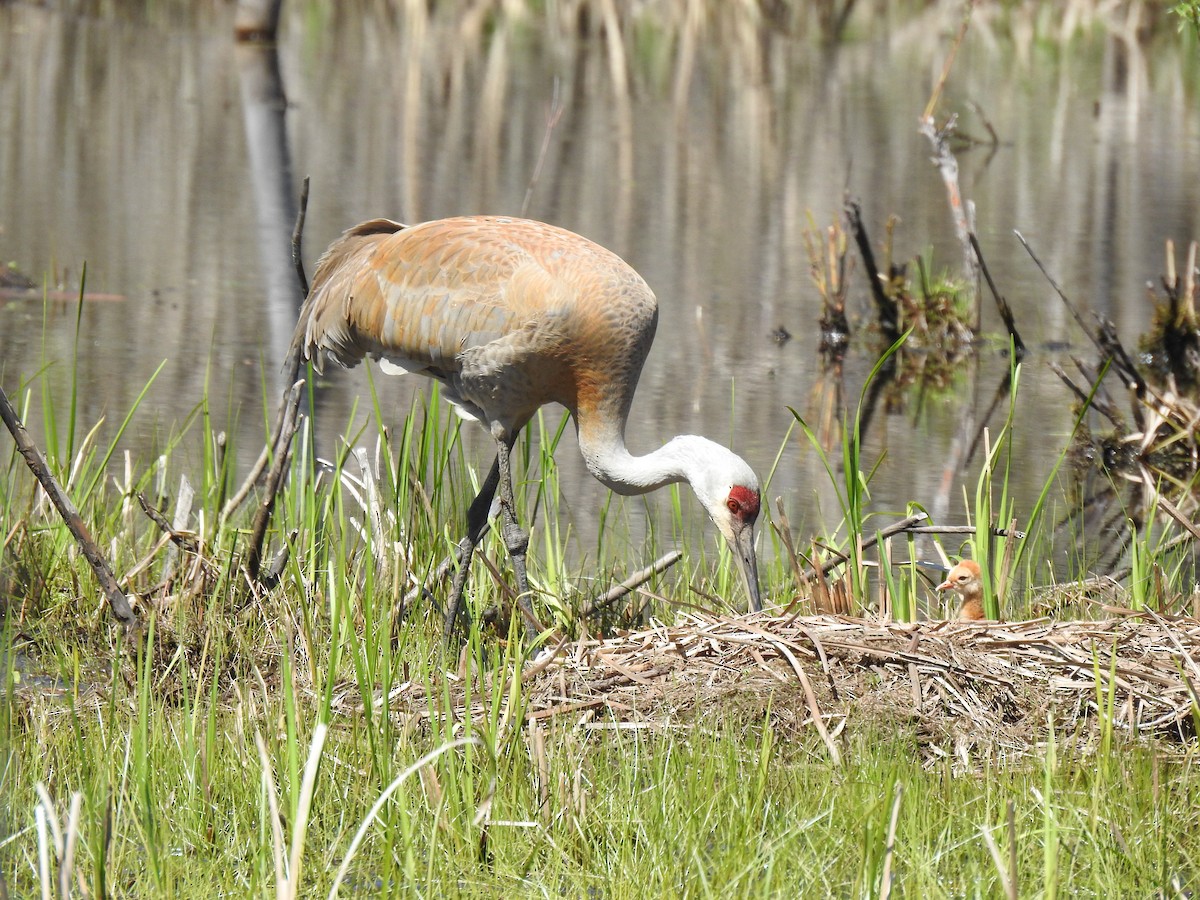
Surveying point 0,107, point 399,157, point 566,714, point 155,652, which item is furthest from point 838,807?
point 0,107

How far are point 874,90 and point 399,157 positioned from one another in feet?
26.9

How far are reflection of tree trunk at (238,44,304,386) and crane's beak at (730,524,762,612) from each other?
7.81 ft

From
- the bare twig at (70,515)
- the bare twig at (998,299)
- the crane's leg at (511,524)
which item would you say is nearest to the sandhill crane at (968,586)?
the crane's leg at (511,524)

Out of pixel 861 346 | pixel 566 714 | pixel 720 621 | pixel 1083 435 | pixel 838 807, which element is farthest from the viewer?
pixel 861 346

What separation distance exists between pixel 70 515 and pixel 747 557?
5.41 ft

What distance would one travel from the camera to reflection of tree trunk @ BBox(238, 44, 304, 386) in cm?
923

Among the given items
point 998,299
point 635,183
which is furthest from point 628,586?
point 635,183

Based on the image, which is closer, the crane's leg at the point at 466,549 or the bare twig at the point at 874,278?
the crane's leg at the point at 466,549

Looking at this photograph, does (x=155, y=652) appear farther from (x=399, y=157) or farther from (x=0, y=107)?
(x=0, y=107)

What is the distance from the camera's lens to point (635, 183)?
15031mm

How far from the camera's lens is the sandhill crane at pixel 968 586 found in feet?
14.3

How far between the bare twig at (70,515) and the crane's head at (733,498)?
1431 mm

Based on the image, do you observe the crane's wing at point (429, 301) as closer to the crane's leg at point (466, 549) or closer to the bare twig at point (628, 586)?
the crane's leg at point (466, 549)

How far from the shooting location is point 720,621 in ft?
12.6
